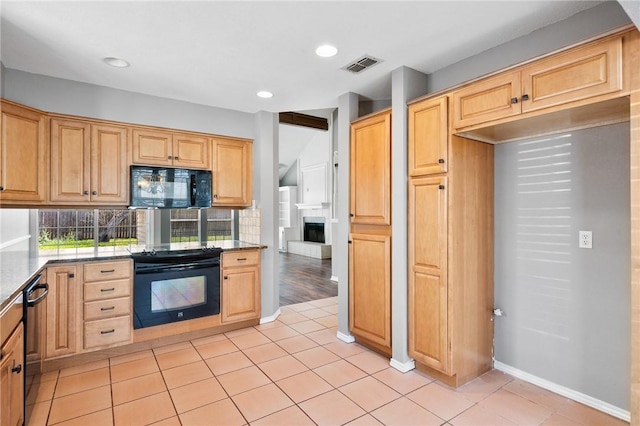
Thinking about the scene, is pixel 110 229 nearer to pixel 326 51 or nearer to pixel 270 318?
pixel 270 318

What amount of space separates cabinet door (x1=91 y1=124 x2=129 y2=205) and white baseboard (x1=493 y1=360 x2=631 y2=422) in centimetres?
369

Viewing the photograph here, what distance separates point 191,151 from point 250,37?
1723 mm

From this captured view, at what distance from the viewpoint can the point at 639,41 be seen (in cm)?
161

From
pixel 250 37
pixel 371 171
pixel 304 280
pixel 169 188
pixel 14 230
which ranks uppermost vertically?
pixel 250 37

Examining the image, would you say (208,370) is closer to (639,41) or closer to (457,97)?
(457,97)

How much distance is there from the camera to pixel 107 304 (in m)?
2.97

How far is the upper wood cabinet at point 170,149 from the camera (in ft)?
11.0

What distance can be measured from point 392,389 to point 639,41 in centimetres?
250

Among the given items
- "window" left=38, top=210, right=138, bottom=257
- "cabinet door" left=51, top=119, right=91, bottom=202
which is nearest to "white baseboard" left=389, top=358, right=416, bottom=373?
"window" left=38, top=210, right=138, bottom=257

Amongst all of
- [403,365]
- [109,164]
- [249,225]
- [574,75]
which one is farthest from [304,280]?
[574,75]

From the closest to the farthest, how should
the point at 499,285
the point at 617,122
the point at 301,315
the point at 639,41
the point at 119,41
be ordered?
the point at 639,41
the point at 617,122
the point at 119,41
the point at 499,285
the point at 301,315

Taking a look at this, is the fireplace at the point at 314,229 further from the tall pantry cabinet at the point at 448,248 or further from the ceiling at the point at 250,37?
the tall pantry cabinet at the point at 448,248

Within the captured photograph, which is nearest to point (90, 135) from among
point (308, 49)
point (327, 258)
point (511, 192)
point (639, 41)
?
point (308, 49)

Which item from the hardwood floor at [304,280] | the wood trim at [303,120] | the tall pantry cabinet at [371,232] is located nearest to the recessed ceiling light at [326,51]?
the tall pantry cabinet at [371,232]
